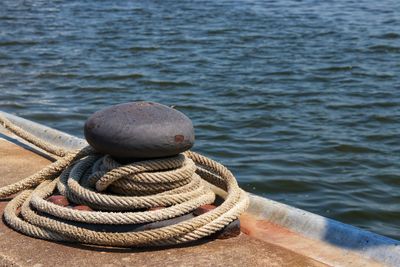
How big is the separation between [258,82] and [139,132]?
5908 millimetres

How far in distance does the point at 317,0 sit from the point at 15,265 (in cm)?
1365

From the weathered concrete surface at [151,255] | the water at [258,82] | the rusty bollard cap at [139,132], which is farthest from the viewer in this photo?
the water at [258,82]

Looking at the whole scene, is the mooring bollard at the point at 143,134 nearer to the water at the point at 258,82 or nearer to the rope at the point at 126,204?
the rope at the point at 126,204

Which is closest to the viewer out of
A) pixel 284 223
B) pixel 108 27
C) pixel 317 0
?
pixel 284 223

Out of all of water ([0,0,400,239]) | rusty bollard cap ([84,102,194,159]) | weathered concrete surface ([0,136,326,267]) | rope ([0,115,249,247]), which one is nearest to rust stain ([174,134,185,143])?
rusty bollard cap ([84,102,194,159])

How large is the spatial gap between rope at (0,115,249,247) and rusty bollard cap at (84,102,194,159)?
3.3 inches

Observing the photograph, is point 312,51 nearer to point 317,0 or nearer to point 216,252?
point 317,0

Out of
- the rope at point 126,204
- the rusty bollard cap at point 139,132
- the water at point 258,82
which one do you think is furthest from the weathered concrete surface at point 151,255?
the water at point 258,82

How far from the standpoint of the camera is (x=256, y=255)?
3084mm

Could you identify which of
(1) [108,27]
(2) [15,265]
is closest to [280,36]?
(1) [108,27]

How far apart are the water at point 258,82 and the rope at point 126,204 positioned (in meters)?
2.12

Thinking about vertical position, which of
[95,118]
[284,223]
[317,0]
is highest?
[95,118]

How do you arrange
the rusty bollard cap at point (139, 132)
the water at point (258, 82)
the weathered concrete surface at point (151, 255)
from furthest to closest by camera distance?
1. the water at point (258, 82)
2. the rusty bollard cap at point (139, 132)
3. the weathered concrete surface at point (151, 255)

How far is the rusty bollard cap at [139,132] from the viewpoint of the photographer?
3.13m
